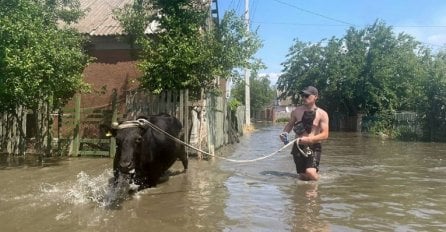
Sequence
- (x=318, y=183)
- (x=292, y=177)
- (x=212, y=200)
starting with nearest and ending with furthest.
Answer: (x=212, y=200) < (x=318, y=183) < (x=292, y=177)

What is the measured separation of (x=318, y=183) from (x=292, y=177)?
2.61 ft

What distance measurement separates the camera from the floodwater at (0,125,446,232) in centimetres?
621

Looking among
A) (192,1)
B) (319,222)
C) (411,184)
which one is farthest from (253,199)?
(192,1)

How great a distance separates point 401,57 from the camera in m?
36.9

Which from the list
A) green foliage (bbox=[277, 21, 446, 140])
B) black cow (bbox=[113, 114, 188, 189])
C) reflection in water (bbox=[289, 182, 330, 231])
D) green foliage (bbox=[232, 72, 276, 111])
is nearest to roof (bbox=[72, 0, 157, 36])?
black cow (bbox=[113, 114, 188, 189])

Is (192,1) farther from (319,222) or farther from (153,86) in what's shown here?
(319,222)

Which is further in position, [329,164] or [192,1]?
[192,1]

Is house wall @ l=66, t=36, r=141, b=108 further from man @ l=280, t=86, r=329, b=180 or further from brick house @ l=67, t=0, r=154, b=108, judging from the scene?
man @ l=280, t=86, r=329, b=180

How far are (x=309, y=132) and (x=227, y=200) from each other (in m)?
2.31

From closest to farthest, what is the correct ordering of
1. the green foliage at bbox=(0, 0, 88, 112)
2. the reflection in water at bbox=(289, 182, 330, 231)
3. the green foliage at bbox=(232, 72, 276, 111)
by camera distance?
the reflection in water at bbox=(289, 182, 330, 231) < the green foliage at bbox=(0, 0, 88, 112) < the green foliage at bbox=(232, 72, 276, 111)

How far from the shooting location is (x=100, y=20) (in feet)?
58.4

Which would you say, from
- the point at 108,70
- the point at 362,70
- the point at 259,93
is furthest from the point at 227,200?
the point at 259,93

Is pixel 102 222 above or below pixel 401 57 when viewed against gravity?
below

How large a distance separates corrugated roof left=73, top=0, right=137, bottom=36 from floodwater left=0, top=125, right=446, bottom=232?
19.1 ft
